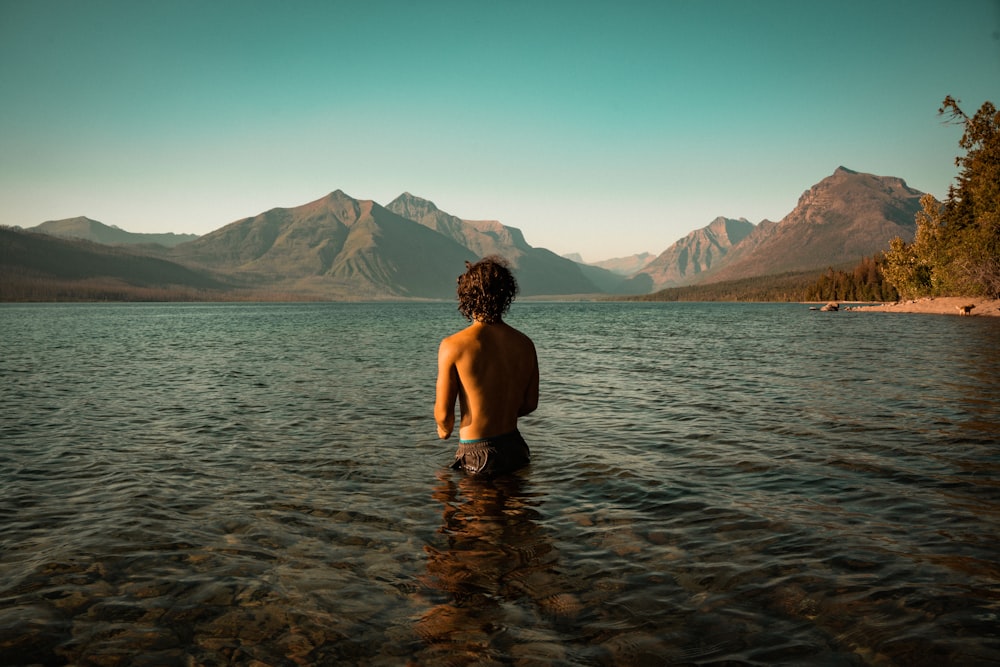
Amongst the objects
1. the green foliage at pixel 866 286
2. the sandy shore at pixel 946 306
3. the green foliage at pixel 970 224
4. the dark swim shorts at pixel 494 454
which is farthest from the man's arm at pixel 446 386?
the green foliage at pixel 866 286

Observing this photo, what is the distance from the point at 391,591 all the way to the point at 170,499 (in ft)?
18.4

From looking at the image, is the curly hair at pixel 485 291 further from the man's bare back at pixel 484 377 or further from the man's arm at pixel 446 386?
the man's arm at pixel 446 386

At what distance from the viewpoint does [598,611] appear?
5898 millimetres

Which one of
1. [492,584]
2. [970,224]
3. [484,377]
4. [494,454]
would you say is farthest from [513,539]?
[970,224]

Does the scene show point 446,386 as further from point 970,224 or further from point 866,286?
point 866,286

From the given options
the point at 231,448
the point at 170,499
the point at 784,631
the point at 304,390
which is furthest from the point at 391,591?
the point at 304,390

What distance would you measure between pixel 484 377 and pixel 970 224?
359ft

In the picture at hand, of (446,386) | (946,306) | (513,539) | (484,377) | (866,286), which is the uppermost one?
(866,286)

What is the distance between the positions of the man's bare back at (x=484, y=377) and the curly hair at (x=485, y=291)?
206 mm

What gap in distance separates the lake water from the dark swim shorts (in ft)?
1.63

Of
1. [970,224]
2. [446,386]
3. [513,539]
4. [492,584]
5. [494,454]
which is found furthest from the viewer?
[970,224]

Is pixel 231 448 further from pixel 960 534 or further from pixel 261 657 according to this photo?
pixel 960 534

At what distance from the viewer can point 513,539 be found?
7762 mm

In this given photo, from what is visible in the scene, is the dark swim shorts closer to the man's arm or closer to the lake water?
the lake water
